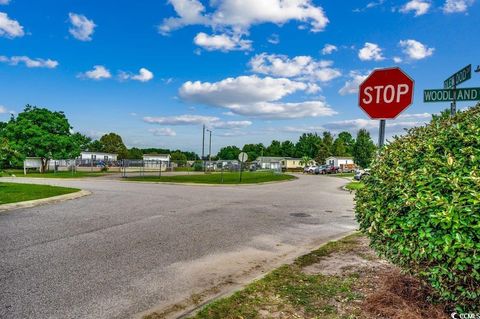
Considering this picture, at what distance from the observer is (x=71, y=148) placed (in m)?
43.9

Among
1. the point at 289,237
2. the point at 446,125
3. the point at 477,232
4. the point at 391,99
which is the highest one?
the point at 391,99

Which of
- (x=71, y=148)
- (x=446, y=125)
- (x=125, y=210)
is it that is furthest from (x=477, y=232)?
(x=71, y=148)

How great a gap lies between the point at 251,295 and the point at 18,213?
9333 millimetres

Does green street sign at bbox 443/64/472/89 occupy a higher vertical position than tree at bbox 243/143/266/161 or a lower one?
lower

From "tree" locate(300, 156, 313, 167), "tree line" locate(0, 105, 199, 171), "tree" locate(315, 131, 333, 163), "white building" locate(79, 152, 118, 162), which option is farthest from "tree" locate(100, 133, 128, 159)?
"tree" locate(315, 131, 333, 163)

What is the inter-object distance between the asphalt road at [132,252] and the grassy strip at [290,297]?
23.3 inches

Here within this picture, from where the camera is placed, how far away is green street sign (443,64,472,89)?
17.8 feet

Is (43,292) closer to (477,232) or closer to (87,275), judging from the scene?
(87,275)

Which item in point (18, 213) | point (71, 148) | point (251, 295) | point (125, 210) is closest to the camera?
point (251, 295)

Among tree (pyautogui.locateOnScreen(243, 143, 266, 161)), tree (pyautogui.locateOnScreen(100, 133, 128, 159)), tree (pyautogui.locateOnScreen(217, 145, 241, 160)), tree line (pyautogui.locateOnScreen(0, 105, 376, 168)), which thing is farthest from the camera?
tree (pyautogui.locateOnScreen(217, 145, 241, 160))

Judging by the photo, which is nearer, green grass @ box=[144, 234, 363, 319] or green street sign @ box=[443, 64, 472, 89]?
green grass @ box=[144, 234, 363, 319]

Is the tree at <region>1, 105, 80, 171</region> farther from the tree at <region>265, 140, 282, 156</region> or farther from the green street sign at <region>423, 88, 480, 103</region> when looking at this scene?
the tree at <region>265, 140, 282, 156</region>

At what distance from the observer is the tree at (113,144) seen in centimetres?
9706

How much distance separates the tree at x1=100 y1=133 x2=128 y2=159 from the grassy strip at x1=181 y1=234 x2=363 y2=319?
95959 mm
